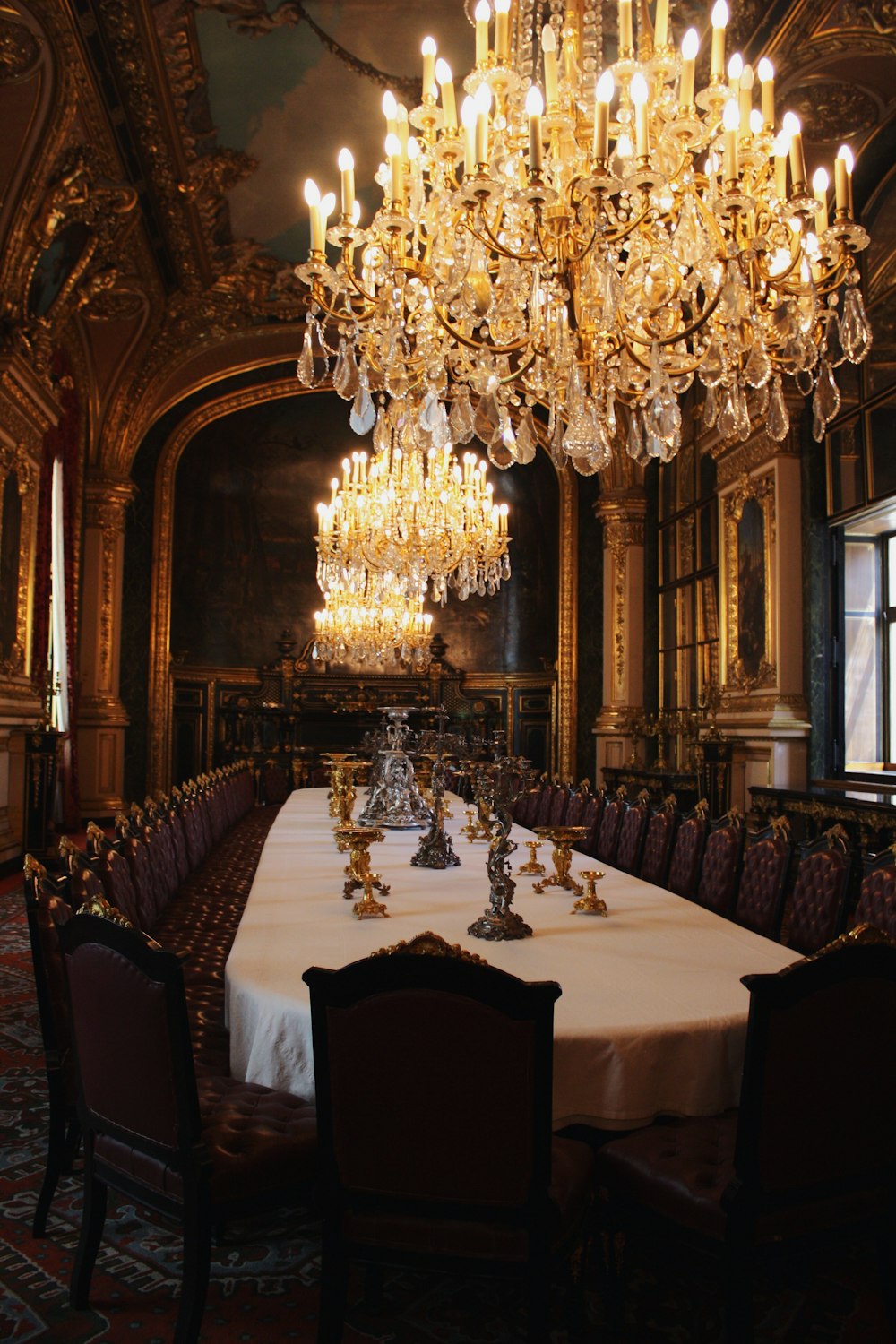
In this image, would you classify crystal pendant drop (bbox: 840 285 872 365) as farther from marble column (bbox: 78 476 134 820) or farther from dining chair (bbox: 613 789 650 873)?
marble column (bbox: 78 476 134 820)

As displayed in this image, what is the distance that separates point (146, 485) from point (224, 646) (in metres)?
2.45

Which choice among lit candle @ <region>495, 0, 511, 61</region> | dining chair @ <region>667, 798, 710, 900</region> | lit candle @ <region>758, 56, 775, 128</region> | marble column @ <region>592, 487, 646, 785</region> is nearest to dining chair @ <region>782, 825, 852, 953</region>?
dining chair @ <region>667, 798, 710, 900</region>

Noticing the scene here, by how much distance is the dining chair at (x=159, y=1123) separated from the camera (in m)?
1.76

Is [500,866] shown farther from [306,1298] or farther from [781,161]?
[781,161]

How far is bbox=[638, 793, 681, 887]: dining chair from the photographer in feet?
15.0

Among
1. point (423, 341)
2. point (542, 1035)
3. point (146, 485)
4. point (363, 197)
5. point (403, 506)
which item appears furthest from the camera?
point (146, 485)

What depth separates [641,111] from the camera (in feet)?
10.9

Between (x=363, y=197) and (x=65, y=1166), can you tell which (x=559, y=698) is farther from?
(x=65, y=1166)

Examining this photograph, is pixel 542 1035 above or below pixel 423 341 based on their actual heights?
below

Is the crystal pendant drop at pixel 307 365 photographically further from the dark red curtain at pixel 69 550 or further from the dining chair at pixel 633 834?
the dark red curtain at pixel 69 550

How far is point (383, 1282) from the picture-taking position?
2080 mm

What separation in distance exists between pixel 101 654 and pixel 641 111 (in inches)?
389

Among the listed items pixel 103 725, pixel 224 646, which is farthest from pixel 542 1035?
pixel 224 646

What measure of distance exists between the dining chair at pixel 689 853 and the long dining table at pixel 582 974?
0.69 metres
